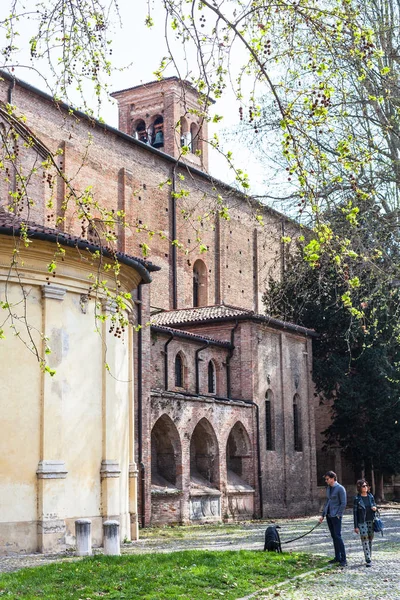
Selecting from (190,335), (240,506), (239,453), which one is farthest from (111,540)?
(239,453)

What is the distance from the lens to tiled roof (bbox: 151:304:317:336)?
1211 inches

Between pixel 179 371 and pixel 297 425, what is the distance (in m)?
6.02

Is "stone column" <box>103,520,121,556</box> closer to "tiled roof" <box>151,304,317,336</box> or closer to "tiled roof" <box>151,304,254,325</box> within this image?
"tiled roof" <box>151,304,317,336</box>

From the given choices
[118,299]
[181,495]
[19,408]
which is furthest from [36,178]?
[118,299]

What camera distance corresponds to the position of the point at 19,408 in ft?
51.0

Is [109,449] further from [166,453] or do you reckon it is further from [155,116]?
[155,116]

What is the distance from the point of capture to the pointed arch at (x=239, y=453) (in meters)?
29.3

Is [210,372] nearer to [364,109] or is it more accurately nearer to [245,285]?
[245,285]

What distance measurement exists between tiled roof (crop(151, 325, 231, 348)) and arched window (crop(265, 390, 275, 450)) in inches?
94.4

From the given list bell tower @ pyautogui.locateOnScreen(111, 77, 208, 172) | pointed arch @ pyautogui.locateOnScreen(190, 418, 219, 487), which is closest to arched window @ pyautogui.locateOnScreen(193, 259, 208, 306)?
bell tower @ pyautogui.locateOnScreen(111, 77, 208, 172)

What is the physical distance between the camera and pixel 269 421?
31.2m

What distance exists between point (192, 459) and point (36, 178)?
1024 cm

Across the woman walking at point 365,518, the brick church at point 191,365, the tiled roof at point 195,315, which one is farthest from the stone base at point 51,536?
the tiled roof at point 195,315

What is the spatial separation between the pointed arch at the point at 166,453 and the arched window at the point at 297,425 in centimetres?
835
